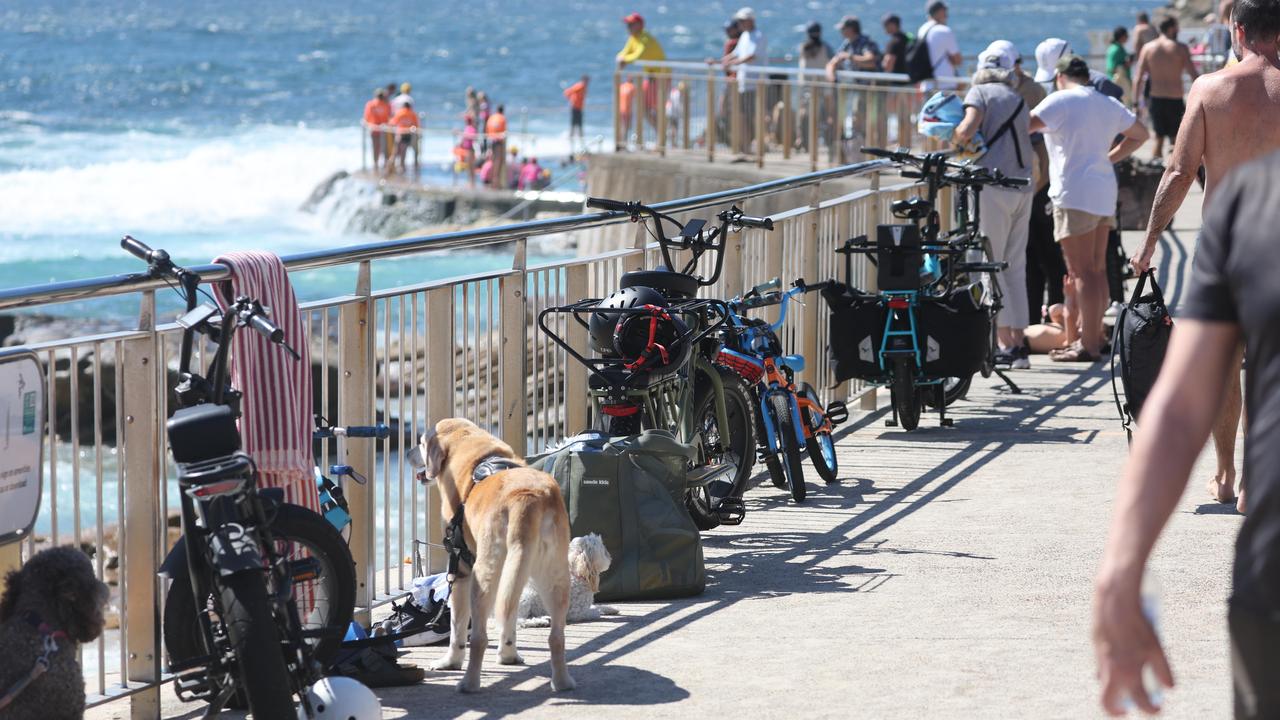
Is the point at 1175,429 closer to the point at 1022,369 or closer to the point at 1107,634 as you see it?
the point at 1107,634

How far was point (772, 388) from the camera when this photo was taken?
299 inches

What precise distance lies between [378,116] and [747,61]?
1615 centimetres

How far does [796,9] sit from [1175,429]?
501 feet

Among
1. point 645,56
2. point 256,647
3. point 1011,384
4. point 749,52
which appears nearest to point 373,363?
point 256,647

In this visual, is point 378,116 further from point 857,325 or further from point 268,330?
point 268,330

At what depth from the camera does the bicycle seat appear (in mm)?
6793

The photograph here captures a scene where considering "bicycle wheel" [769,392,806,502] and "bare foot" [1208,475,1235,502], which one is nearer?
"bare foot" [1208,475,1235,502]

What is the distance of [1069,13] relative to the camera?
507 ft

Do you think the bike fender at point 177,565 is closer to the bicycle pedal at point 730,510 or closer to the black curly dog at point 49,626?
the black curly dog at point 49,626

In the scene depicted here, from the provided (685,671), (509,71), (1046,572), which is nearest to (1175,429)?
(685,671)

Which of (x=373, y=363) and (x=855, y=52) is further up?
(x=855, y=52)

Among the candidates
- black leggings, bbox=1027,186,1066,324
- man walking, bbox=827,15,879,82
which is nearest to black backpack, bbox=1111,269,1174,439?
black leggings, bbox=1027,186,1066,324

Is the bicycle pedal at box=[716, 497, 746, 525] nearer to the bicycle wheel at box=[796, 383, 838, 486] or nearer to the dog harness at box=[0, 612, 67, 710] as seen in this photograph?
the bicycle wheel at box=[796, 383, 838, 486]

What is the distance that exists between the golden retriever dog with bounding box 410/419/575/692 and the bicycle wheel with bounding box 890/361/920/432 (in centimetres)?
428
